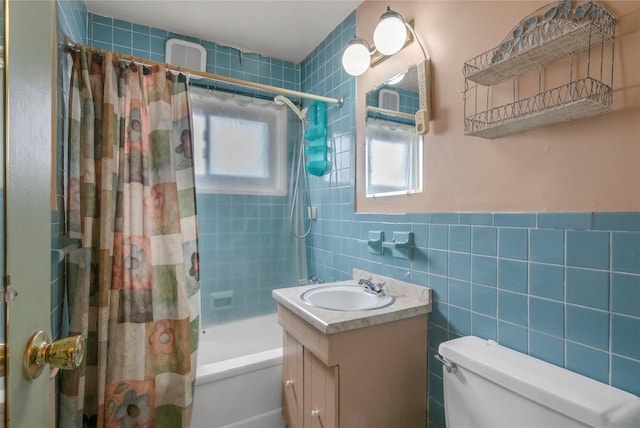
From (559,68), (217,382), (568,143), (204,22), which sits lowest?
(217,382)

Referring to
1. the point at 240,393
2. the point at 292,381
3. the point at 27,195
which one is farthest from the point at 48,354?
the point at 240,393

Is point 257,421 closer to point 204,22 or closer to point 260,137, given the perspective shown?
point 260,137

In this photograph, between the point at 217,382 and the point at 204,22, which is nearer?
the point at 217,382

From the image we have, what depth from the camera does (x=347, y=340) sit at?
1.17 meters

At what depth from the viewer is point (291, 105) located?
2162 millimetres

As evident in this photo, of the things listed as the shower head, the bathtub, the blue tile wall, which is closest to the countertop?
the bathtub

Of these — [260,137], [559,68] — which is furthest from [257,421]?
[559,68]

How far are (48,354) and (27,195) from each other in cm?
26

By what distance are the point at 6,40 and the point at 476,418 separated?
1.40m

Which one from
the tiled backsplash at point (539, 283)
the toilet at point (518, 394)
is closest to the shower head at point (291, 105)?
the tiled backsplash at point (539, 283)

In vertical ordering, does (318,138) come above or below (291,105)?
below

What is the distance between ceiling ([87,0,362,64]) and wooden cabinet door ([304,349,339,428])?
1921 mm

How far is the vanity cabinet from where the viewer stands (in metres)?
1.17

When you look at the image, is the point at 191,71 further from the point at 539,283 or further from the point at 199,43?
the point at 539,283
